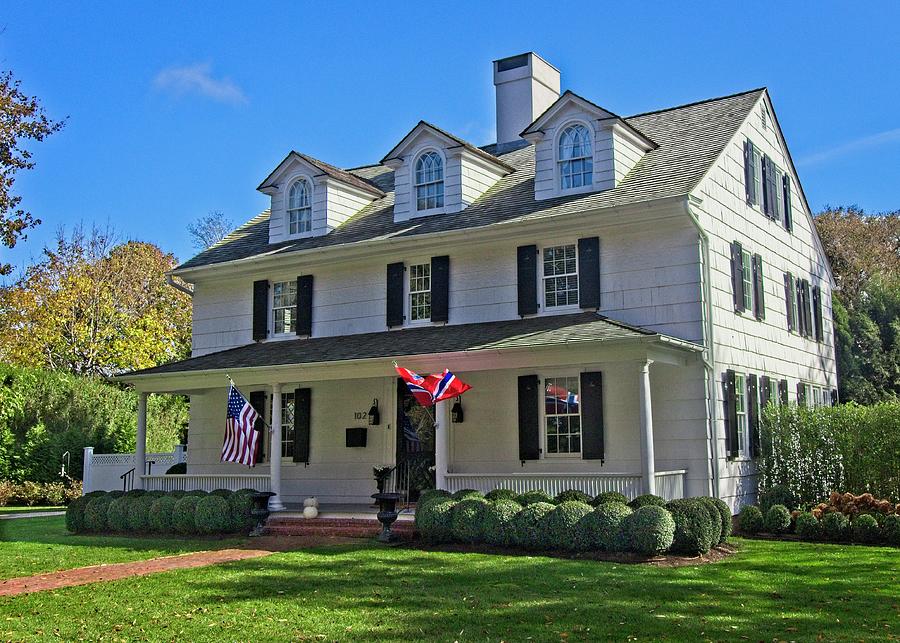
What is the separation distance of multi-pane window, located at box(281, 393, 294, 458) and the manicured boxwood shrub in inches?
265

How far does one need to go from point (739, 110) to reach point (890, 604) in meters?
12.4

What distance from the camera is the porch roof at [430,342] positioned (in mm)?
14789

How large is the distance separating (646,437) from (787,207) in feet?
32.3

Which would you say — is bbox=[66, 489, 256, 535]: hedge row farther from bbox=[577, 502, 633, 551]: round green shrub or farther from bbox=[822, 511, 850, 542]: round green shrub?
bbox=[822, 511, 850, 542]: round green shrub

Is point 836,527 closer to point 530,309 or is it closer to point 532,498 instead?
point 532,498

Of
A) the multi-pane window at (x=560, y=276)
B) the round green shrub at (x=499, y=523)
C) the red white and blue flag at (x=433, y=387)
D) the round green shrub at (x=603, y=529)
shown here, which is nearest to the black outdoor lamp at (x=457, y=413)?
the red white and blue flag at (x=433, y=387)

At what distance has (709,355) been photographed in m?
15.7

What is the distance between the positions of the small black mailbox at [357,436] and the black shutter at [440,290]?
110 inches

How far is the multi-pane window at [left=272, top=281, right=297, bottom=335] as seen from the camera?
67.9ft

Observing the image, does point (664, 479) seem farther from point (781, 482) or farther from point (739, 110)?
point (739, 110)

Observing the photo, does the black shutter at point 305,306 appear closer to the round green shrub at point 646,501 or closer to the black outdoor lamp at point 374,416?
the black outdoor lamp at point 374,416

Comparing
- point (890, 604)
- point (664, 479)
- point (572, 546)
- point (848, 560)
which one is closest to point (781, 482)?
point (664, 479)

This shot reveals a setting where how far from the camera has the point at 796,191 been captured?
72.8 feet

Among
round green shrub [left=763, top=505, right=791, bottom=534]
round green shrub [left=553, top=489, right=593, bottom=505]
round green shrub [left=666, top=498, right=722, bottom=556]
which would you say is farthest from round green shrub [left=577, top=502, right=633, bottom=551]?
round green shrub [left=763, top=505, right=791, bottom=534]
